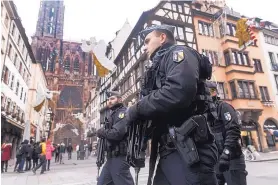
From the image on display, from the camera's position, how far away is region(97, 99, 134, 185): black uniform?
11.7ft

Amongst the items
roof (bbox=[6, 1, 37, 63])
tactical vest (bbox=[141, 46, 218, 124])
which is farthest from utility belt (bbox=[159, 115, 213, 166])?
roof (bbox=[6, 1, 37, 63])

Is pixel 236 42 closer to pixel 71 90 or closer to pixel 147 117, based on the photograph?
pixel 147 117

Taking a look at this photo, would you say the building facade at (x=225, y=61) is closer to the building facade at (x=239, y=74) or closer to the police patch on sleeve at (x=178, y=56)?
the building facade at (x=239, y=74)

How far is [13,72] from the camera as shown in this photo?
2395 centimetres

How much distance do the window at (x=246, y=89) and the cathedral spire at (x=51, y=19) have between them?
2389 inches

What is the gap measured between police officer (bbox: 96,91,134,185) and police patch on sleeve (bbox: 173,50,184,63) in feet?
6.42

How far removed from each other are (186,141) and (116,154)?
2.21 metres

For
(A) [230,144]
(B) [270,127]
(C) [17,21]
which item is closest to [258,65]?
(B) [270,127]

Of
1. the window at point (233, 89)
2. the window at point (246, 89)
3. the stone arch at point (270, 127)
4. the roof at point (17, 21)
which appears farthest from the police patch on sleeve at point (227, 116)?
the roof at point (17, 21)

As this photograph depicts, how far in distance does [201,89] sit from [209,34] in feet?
75.9

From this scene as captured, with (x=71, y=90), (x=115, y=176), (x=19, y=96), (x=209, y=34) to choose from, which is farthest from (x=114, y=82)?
(x=71, y=90)

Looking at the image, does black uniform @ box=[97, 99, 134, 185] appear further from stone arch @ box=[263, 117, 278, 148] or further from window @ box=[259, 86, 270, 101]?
window @ box=[259, 86, 270, 101]

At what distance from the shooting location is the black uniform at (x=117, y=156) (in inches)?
140

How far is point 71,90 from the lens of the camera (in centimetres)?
6569
